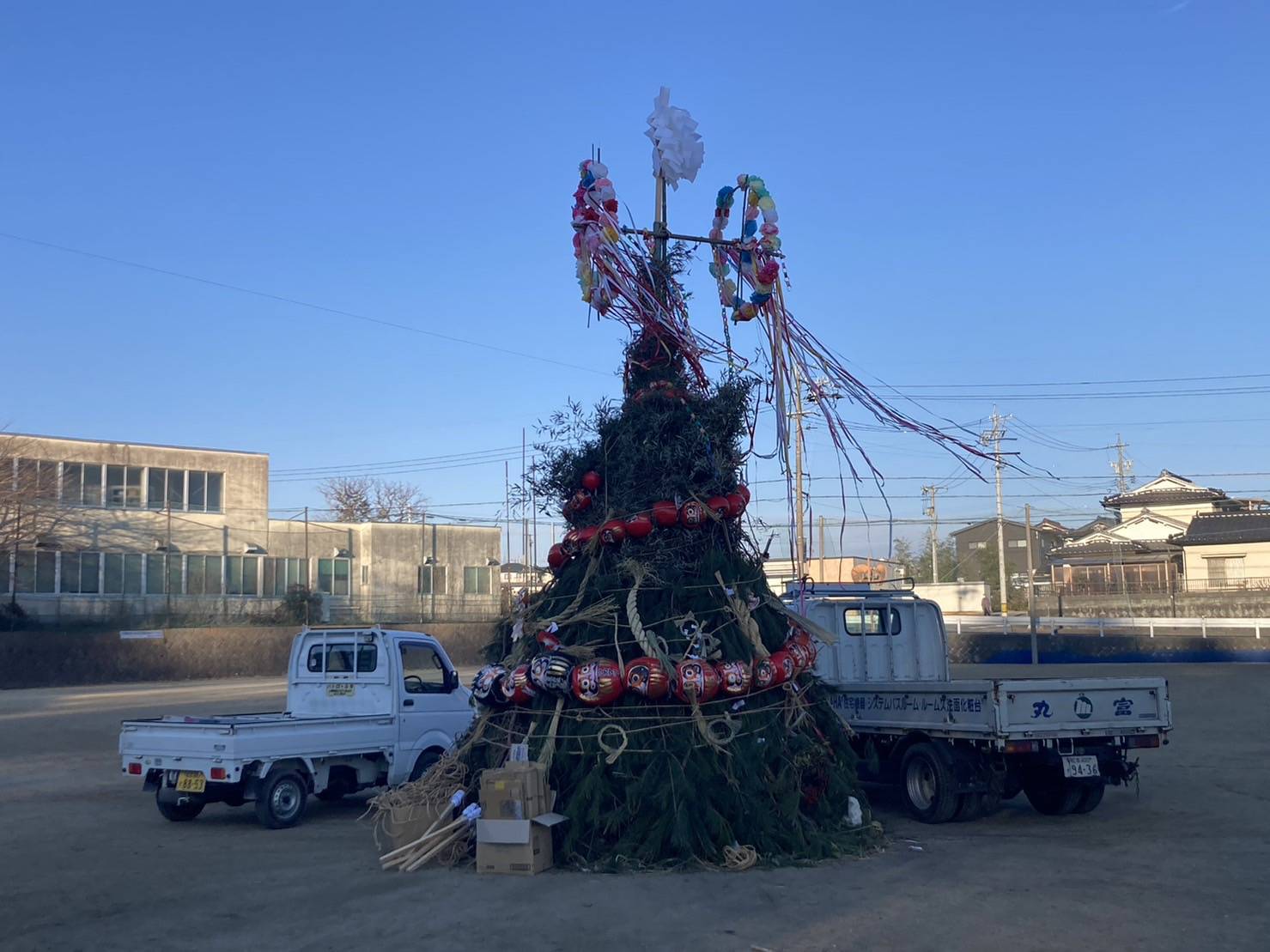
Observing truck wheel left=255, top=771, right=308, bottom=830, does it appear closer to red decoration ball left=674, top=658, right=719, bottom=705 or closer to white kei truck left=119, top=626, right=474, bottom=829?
white kei truck left=119, top=626, right=474, bottom=829

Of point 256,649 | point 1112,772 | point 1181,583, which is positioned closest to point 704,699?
point 1112,772

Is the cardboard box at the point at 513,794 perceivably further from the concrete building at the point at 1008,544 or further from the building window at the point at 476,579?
the concrete building at the point at 1008,544

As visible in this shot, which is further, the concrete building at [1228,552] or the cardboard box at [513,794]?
the concrete building at [1228,552]

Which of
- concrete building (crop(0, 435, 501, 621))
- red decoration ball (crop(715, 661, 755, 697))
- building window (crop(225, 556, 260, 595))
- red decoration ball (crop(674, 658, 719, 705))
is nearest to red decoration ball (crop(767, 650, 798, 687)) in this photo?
red decoration ball (crop(715, 661, 755, 697))

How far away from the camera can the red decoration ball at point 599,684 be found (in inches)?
371

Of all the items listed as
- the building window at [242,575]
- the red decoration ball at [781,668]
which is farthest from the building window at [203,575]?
the red decoration ball at [781,668]

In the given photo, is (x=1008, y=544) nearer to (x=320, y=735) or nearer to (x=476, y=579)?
(x=476, y=579)

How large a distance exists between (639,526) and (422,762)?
4707mm

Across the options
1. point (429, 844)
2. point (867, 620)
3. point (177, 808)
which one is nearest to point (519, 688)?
point (429, 844)

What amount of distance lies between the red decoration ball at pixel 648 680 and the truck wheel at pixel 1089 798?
205 inches

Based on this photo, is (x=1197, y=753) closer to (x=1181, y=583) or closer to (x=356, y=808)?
(x=356, y=808)

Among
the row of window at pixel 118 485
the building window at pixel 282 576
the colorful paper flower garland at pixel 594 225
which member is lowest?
the building window at pixel 282 576

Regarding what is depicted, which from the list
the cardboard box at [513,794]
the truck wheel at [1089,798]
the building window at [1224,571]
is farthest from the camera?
the building window at [1224,571]

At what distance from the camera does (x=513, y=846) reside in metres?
8.92
